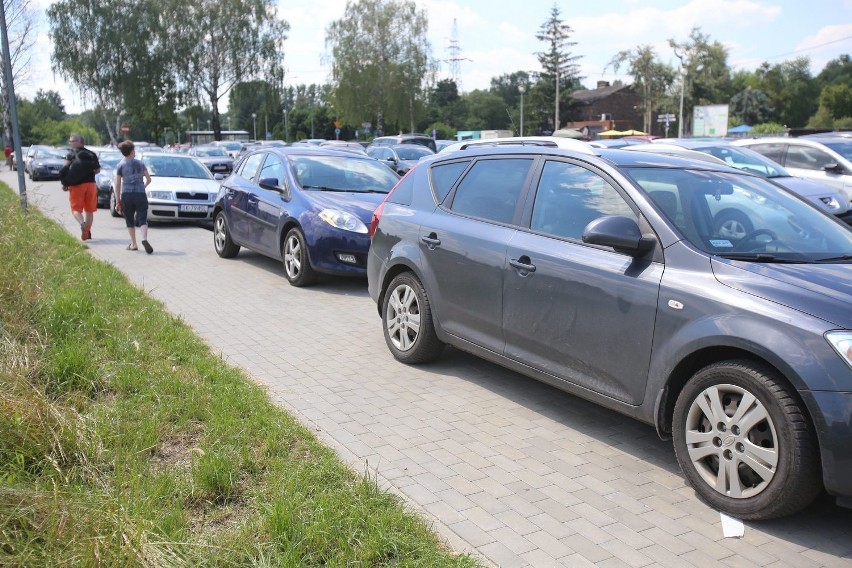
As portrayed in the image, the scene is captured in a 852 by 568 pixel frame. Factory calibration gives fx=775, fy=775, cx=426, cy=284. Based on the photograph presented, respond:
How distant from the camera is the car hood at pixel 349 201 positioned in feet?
30.7

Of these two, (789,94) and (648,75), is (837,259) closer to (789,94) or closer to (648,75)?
(648,75)

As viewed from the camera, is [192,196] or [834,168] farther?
[192,196]

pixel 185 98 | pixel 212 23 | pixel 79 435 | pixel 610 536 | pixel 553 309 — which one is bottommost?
pixel 610 536

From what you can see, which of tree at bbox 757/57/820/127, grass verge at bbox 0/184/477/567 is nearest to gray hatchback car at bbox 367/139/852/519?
grass verge at bbox 0/184/477/567

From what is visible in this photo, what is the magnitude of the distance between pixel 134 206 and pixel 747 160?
10155 millimetres

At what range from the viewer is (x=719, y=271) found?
13.0ft

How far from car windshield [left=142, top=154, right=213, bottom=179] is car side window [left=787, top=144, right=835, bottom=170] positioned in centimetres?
1167

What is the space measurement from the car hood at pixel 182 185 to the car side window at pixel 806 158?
36.3ft

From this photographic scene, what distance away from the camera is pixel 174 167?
1641cm

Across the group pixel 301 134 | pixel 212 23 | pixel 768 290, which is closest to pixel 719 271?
pixel 768 290

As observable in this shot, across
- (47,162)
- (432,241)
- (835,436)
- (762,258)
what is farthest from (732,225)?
(47,162)

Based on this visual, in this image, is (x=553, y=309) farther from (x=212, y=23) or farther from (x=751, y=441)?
(x=212, y=23)

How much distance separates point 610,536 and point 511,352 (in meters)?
1.72

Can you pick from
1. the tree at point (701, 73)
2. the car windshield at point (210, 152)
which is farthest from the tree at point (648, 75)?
the car windshield at point (210, 152)
